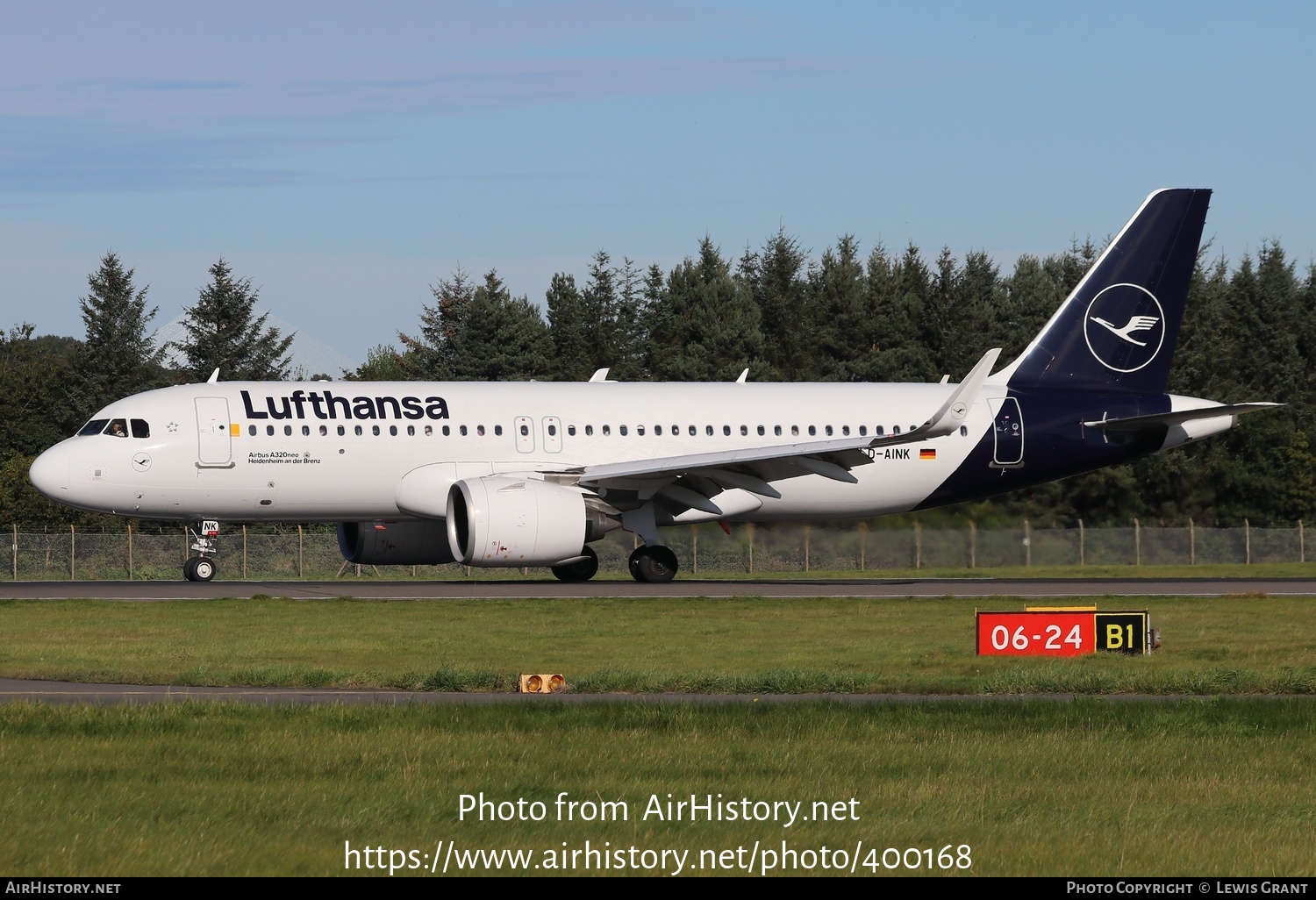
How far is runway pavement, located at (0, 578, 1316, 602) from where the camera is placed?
31.3 m

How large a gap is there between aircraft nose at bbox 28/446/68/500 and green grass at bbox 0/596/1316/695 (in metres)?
4.95

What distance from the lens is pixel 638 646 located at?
2248 centimetres

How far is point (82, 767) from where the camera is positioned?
1223 centimetres

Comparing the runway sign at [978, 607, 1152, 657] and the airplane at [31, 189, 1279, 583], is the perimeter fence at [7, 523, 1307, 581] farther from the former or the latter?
the runway sign at [978, 607, 1152, 657]

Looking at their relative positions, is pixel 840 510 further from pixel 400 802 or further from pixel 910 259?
pixel 910 259

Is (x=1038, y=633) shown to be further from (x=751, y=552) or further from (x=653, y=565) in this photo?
(x=751, y=552)

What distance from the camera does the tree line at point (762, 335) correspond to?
7175 centimetres

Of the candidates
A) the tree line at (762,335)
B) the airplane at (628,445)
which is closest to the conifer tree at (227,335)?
the tree line at (762,335)

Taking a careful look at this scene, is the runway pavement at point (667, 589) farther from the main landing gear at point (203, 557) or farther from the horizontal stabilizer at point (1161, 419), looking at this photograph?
the horizontal stabilizer at point (1161, 419)

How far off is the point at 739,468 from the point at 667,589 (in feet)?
9.32

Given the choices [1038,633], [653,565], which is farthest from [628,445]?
[1038,633]

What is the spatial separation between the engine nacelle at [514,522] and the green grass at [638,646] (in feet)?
8.85
